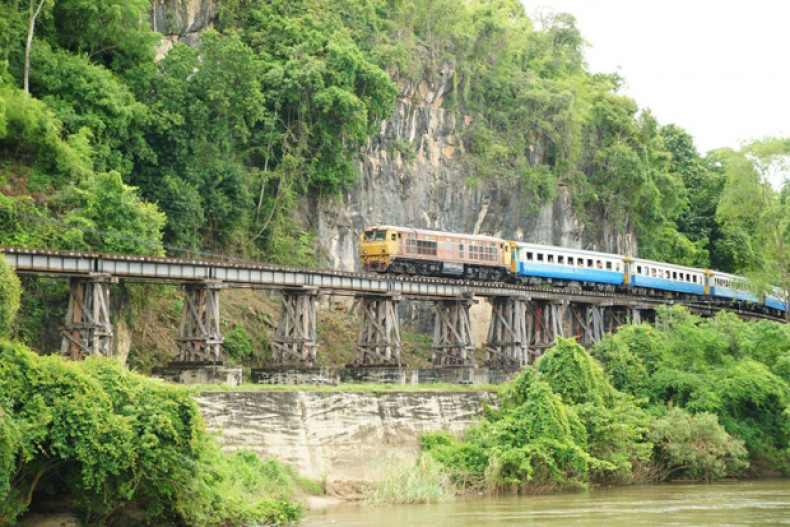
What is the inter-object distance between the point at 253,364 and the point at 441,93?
28.3 meters

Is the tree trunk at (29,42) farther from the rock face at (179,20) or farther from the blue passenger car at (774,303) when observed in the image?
the blue passenger car at (774,303)

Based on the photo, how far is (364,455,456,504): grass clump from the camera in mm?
30500

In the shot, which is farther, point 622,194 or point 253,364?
point 622,194

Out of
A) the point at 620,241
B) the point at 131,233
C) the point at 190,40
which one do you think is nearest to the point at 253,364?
the point at 131,233

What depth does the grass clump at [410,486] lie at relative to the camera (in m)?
30.5

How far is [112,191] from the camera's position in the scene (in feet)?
142

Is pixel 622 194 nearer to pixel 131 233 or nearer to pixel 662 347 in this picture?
pixel 662 347

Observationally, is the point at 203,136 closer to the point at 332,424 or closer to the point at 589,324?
the point at 332,424

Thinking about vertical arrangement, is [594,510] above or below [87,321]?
below

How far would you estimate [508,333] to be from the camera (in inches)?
2112

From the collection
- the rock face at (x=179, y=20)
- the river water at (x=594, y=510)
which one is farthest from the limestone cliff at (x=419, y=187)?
the river water at (x=594, y=510)

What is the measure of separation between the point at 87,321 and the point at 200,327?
4942 mm

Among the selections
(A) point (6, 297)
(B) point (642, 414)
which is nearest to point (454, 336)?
(B) point (642, 414)

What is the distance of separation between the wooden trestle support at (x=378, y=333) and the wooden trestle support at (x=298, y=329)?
395 centimetres
